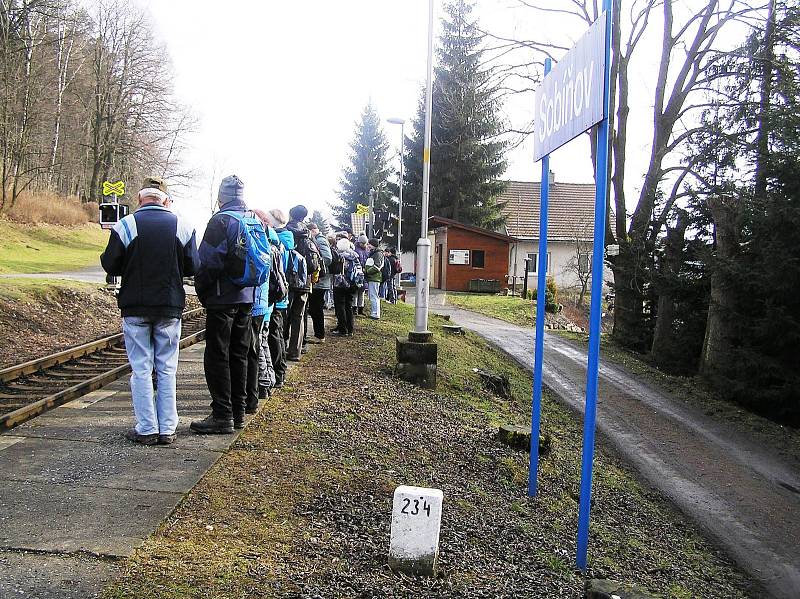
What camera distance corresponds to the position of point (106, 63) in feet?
159

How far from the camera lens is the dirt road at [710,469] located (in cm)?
650

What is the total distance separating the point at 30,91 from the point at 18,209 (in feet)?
20.1

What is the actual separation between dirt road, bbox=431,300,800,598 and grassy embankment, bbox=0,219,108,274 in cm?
1832

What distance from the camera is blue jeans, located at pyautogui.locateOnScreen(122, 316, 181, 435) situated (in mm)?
5684

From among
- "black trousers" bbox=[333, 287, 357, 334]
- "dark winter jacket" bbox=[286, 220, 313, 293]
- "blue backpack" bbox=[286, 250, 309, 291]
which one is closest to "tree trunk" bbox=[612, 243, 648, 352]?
"black trousers" bbox=[333, 287, 357, 334]

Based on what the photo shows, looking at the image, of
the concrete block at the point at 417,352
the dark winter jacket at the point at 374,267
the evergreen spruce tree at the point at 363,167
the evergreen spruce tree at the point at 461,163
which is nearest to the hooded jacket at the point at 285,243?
the concrete block at the point at 417,352

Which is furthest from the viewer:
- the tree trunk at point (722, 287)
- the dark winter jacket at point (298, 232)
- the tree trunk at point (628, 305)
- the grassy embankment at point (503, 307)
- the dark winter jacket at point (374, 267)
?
the grassy embankment at point (503, 307)

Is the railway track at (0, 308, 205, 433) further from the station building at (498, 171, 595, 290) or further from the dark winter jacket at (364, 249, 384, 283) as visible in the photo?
the station building at (498, 171, 595, 290)

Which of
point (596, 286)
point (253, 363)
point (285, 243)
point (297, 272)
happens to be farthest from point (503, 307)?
point (596, 286)

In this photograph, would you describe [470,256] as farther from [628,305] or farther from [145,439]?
[145,439]

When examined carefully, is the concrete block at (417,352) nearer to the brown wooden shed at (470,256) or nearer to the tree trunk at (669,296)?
the tree trunk at (669,296)

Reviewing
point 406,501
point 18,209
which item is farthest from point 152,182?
point 18,209

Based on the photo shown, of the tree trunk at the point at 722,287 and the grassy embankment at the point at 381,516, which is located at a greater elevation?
the tree trunk at the point at 722,287

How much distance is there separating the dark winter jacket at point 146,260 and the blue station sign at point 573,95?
2930mm
